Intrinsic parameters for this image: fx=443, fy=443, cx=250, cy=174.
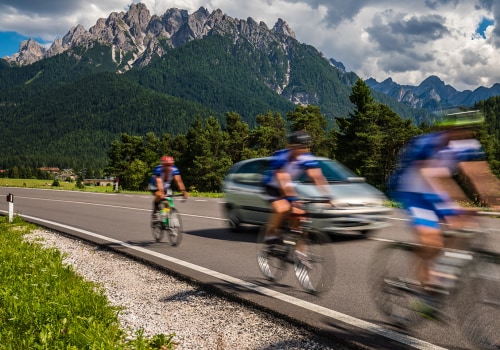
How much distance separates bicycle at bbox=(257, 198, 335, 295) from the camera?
5.24 metres

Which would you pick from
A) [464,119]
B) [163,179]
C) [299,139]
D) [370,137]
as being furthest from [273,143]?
[464,119]

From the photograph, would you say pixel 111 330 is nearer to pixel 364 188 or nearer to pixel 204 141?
pixel 364 188

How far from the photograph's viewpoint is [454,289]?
3.82 metres

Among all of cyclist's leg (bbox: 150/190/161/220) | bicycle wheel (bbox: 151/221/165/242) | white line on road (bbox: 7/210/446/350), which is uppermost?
cyclist's leg (bbox: 150/190/161/220)

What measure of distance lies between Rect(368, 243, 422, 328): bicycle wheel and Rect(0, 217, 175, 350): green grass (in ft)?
6.79

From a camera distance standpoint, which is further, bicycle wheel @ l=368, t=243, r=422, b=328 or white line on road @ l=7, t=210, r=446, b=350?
bicycle wheel @ l=368, t=243, r=422, b=328

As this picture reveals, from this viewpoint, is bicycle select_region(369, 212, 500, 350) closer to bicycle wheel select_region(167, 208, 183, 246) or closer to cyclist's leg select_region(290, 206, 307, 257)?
cyclist's leg select_region(290, 206, 307, 257)

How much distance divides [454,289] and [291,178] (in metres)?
2.46

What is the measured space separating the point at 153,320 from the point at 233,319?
84 cm

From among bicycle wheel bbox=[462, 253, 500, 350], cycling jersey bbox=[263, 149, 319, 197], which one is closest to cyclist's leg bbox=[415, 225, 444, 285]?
bicycle wheel bbox=[462, 253, 500, 350]

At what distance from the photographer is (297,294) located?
5352 mm

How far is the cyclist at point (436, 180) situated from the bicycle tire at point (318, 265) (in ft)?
4.30

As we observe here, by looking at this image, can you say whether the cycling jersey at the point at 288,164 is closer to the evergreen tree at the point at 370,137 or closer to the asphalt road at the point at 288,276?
the asphalt road at the point at 288,276

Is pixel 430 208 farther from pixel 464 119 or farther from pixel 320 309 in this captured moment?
pixel 320 309
